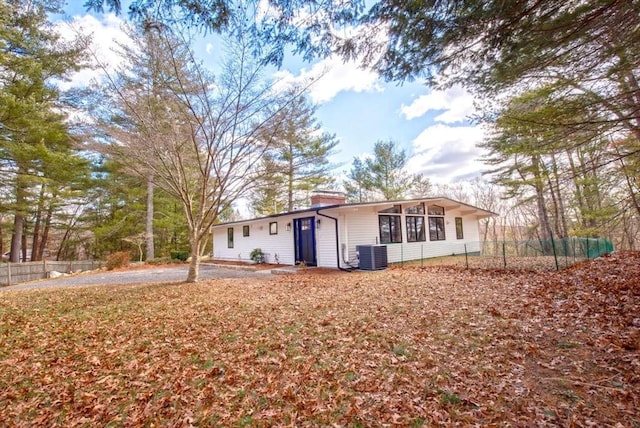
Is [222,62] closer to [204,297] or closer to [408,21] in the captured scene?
[408,21]

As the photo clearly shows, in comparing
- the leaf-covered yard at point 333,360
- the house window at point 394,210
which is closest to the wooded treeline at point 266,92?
the leaf-covered yard at point 333,360

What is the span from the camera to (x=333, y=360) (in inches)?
124

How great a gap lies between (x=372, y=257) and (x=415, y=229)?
12.8 feet

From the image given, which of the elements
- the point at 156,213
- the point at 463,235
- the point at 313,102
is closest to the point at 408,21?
the point at 313,102

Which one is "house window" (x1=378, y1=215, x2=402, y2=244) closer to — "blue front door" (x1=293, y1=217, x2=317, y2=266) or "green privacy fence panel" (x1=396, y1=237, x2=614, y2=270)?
"green privacy fence panel" (x1=396, y1=237, x2=614, y2=270)

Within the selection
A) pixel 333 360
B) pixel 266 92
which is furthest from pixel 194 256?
pixel 333 360

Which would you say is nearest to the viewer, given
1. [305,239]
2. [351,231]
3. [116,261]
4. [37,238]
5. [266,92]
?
[266,92]

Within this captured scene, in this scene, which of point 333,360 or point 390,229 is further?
point 390,229

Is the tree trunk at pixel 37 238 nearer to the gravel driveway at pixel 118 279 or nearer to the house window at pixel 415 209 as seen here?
A: the gravel driveway at pixel 118 279

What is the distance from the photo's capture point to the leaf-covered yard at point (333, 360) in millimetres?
2318

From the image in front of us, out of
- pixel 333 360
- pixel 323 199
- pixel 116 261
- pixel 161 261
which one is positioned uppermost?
pixel 323 199

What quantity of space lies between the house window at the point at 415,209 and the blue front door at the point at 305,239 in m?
4.20

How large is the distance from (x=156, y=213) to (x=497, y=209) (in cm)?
2561

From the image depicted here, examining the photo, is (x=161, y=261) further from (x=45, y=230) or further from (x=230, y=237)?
(x=45, y=230)
